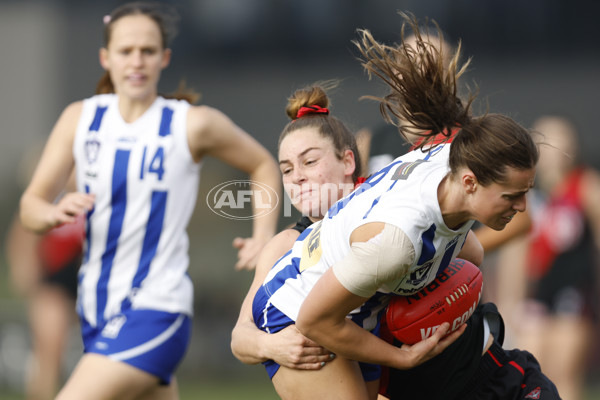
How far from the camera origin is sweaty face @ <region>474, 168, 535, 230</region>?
10.0 ft

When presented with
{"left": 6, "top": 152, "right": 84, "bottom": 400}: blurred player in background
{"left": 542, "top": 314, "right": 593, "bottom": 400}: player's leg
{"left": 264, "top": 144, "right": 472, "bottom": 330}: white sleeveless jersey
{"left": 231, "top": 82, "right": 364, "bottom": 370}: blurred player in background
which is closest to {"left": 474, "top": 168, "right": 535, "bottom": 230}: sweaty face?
{"left": 264, "top": 144, "right": 472, "bottom": 330}: white sleeveless jersey

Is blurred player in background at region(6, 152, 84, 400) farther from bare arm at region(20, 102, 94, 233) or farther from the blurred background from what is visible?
the blurred background

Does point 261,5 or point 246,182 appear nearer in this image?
point 246,182

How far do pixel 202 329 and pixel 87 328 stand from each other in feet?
22.6

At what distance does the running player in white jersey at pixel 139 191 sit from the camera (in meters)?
4.59

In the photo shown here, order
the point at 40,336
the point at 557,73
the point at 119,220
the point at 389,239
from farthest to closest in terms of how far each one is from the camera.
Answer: the point at 557,73 < the point at 40,336 < the point at 119,220 < the point at 389,239

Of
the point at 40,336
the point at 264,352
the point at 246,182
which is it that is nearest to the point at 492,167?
the point at 264,352

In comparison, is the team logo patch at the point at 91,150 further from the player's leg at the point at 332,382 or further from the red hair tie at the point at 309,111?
the player's leg at the point at 332,382

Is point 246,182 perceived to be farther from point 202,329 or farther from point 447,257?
point 202,329

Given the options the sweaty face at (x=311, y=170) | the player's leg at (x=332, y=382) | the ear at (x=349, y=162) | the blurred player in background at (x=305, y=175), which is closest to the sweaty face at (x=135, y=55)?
the blurred player in background at (x=305, y=175)

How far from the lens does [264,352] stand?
11.3ft

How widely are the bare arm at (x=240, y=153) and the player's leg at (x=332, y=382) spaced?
1360 mm

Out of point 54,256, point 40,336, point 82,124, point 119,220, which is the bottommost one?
point 40,336

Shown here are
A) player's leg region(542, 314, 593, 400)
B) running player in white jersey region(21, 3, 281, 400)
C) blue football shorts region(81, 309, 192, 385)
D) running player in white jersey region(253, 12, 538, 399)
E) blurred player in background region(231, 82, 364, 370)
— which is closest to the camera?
running player in white jersey region(253, 12, 538, 399)
